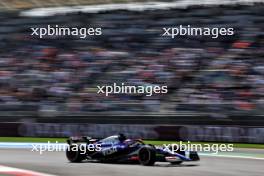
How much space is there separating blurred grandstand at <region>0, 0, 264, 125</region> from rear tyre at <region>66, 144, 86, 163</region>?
6.11 meters

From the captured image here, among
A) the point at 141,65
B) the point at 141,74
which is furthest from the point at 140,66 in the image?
the point at 141,74

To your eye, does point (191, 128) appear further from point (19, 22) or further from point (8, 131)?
point (19, 22)

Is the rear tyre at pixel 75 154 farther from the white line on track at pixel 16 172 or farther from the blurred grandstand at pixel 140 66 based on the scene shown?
the blurred grandstand at pixel 140 66

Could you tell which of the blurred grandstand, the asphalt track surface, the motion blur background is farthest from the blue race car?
the blurred grandstand

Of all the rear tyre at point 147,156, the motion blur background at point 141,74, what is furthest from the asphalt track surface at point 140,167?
the motion blur background at point 141,74

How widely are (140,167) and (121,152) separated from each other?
82cm

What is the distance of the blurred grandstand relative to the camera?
16891mm

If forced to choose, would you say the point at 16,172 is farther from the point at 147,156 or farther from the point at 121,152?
the point at 147,156

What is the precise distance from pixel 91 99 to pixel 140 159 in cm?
904

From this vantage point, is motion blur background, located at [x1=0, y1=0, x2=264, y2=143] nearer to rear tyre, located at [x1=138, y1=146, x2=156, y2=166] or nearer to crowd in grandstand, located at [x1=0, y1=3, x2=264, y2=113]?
crowd in grandstand, located at [x1=0, y1=3, x2=264, y2=113]

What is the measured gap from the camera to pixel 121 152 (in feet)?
34.0

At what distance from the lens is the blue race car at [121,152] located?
9.70 metres

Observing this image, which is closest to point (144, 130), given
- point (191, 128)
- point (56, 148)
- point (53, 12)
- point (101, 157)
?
point (191, 128)

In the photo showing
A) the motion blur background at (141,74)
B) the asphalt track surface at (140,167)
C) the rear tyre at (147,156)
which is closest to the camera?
the asphalt track surface at (140,167)
